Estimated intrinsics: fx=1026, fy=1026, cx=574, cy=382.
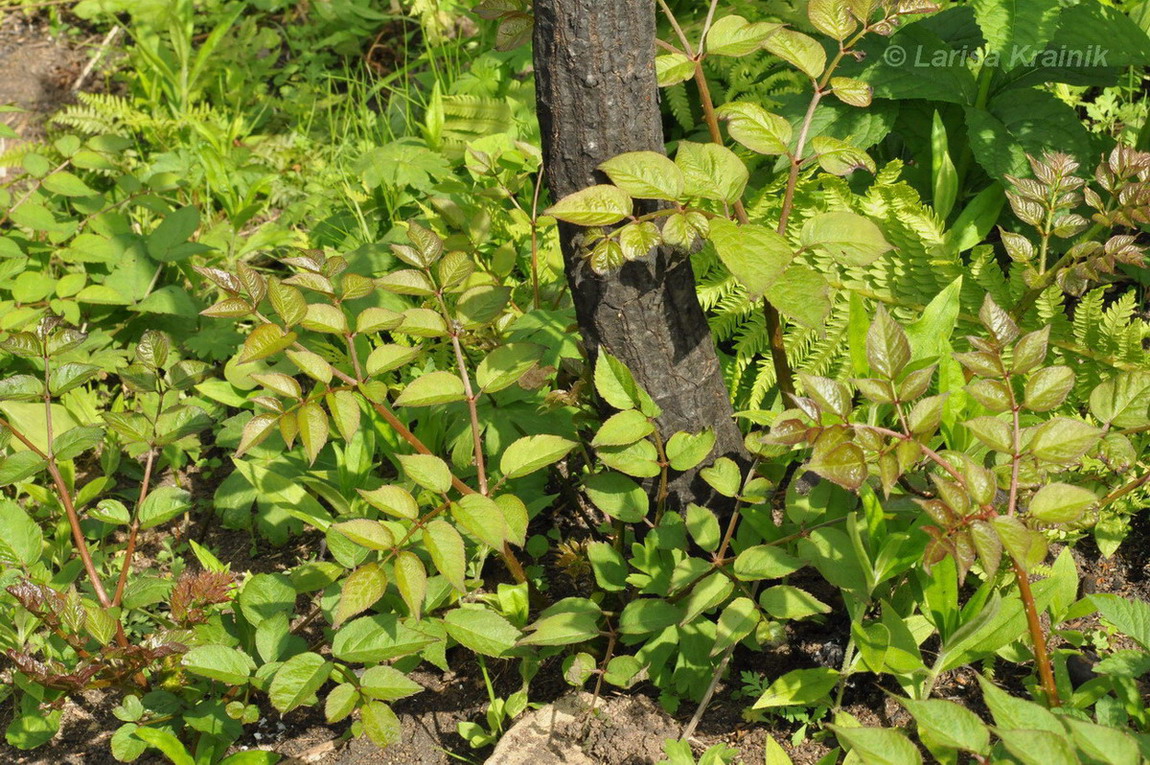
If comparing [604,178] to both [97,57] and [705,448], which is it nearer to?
[705,448]

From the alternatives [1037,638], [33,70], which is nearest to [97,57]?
[33,70]

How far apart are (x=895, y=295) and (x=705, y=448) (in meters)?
0.67

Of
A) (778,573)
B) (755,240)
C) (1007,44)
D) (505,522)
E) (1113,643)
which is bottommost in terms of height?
(1113,643)

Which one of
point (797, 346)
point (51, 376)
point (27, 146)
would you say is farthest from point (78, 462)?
point (797, 346)

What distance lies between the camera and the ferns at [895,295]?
2127mm

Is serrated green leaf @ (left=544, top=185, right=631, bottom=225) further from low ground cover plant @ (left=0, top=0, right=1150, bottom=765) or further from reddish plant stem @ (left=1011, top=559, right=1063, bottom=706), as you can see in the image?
reddish plant stem @ (left=1011, top=559, right=1063, bottom=706)

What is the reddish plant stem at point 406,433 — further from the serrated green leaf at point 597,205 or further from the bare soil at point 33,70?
the bare soil at point 33,70

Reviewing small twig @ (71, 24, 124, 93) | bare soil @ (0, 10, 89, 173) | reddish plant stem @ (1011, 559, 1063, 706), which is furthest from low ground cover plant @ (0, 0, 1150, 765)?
small twig @ (71, 24, 124, 93)

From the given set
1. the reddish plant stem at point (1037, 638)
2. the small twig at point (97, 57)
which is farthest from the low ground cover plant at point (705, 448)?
the small twig at point (97, 57)

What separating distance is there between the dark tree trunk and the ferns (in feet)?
0.96

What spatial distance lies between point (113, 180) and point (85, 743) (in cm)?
261

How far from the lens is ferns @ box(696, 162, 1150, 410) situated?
213 cm

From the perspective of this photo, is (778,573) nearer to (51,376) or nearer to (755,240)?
(755,240)

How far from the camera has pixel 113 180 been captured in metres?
4.11
